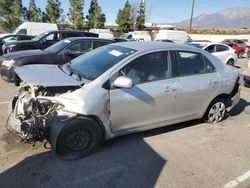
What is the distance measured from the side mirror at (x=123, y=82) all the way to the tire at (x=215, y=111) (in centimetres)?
228

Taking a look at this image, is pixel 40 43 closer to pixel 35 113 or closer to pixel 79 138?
pixel 35 113

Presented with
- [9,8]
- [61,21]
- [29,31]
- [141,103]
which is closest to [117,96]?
[141,103]

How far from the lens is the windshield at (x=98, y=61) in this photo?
14.6ft

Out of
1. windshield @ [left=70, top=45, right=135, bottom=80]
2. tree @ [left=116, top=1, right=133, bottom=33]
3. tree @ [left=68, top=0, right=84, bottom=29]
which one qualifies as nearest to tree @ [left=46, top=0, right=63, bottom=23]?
tree @ [left=68, top=0, right=84, bottom=29]

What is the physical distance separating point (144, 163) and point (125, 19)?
40.7m

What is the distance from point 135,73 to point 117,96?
1.69 ft

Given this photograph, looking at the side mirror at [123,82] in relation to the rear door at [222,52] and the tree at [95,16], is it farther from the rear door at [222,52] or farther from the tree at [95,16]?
the tree at [95,16]

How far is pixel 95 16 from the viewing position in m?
41.5

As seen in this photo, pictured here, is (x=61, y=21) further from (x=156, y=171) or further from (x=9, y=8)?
(x=156, y=171)

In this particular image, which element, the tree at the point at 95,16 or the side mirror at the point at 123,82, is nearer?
the side mirror at the point at 123,82

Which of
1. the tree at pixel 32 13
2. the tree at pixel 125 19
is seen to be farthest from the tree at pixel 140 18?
the tree at pixel 32 13

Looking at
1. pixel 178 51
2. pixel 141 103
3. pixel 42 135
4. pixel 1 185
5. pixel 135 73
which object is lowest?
pixel 1 185

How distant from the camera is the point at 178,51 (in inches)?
196

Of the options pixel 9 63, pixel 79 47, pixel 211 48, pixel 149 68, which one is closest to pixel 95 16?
pixel 211 48
